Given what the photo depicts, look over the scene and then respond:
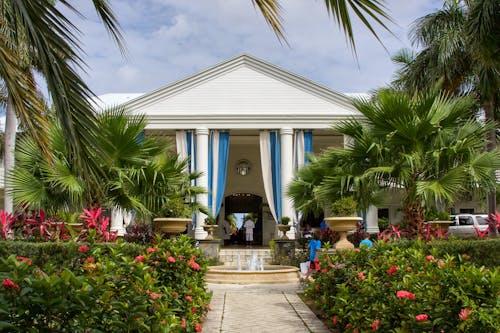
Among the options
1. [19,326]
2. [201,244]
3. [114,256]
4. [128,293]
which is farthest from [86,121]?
[201,244]

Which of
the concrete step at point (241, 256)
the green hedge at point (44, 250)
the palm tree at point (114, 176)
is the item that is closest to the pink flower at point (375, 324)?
the green hedge at point (44, 250)

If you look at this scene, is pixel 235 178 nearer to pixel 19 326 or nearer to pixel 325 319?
pixel 325 319

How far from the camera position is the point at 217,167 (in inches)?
870

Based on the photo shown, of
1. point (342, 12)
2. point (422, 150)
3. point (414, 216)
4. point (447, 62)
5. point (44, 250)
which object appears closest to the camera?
point (342, 12)

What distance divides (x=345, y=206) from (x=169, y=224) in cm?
399

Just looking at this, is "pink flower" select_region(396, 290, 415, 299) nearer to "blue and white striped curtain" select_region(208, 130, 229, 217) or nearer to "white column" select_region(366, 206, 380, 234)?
"blue and white striped curtain" select_region(208, 130, 229, 217)

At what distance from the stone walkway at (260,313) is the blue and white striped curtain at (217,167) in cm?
992

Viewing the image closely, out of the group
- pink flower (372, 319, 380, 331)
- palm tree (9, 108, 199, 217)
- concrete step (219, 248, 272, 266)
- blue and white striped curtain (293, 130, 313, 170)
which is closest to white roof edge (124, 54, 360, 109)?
blue and white striped curtain (293, 130, 313, 170)

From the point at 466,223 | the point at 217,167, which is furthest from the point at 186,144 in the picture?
the point at 466,223

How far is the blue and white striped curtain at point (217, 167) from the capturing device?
21719mm

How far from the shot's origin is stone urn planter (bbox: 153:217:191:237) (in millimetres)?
12078

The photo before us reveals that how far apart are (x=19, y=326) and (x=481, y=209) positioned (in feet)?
100

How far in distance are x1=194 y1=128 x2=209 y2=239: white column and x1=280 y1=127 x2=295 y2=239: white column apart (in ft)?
10.3

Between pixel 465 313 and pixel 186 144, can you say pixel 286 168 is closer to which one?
pixel 186 144
